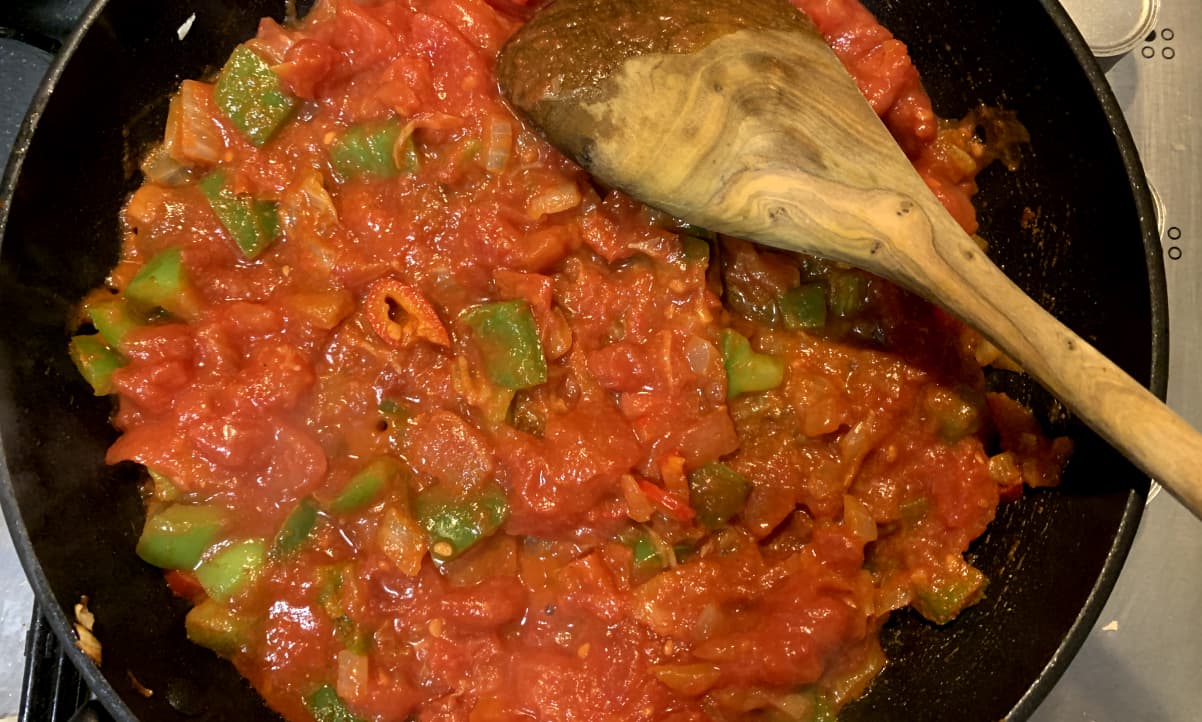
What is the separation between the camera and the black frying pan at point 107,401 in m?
2.26

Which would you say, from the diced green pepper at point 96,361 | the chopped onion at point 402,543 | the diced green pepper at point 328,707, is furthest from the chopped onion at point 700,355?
the diced green pepper at point 96,361

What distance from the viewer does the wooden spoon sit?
6.89ft

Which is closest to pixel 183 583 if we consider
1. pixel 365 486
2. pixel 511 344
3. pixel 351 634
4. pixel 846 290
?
pixel 351 634

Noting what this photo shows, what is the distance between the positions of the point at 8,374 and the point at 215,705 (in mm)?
1085

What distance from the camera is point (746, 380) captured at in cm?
251

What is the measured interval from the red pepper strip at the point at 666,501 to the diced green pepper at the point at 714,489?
58 mm

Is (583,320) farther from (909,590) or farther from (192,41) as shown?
(192,41)

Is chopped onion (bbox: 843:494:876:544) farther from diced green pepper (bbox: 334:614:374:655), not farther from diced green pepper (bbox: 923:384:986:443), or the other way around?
diced green pepper (bbox: 334:614:374:655)

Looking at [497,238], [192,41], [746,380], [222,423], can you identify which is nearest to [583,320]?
[497,238]

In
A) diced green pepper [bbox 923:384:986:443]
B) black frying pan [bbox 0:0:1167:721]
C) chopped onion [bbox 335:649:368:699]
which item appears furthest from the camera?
diced green pepper [bbox 923:384:986:443]

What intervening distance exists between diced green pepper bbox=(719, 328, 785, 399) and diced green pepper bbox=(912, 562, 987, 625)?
783mm

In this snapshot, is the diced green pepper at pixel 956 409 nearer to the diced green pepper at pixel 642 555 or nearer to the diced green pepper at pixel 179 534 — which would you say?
the diced green pepper at pixel 642 555

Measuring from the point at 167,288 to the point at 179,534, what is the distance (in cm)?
70

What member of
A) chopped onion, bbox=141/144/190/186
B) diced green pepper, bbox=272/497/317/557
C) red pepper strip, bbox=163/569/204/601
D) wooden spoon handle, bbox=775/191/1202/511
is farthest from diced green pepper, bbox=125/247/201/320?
wooden spoon handle, bbox=775/191/1202/511
